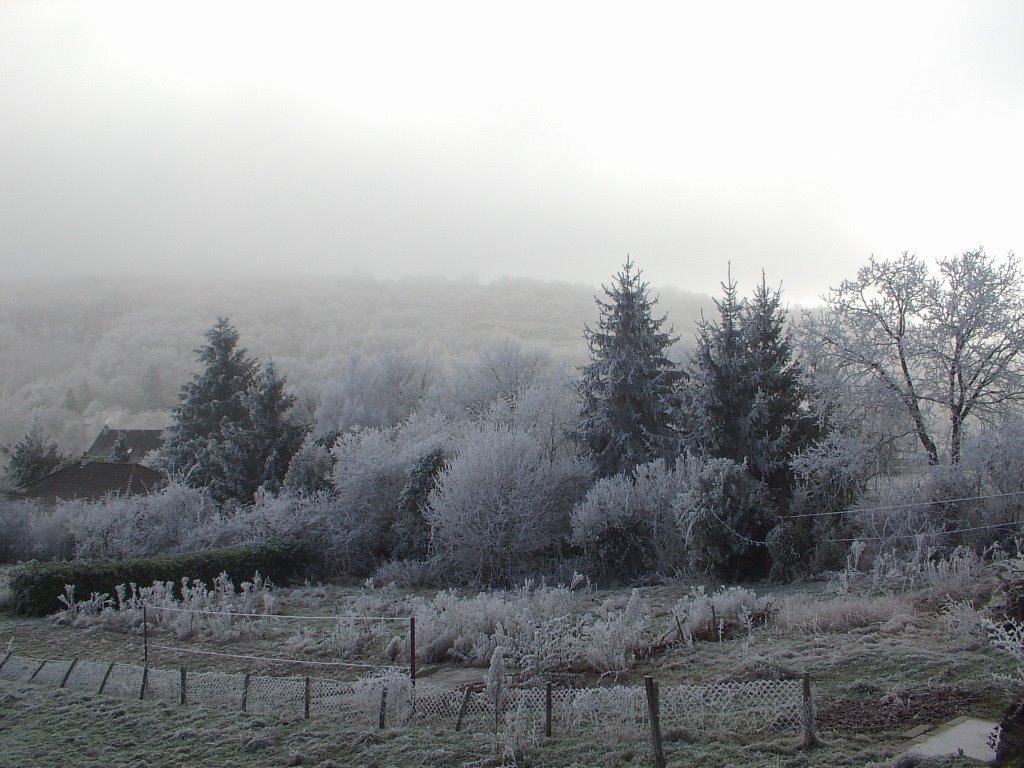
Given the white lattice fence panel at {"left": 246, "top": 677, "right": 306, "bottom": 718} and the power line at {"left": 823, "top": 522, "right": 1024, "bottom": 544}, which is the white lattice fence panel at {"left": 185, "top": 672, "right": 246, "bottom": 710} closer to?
the white lattice fence panel at {"left": 246, "top": 677, "right": 306, "bottom": 718}

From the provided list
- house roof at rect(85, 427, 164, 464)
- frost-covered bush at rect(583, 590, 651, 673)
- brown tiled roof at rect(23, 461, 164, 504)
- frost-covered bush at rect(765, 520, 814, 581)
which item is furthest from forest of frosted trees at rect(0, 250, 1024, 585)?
house roof at rect(85, 427, 164, 464)

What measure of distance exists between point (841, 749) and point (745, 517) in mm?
14151

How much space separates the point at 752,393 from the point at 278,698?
17.0 meters

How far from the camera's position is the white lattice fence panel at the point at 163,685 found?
1146cm

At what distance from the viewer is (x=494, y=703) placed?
350 inches

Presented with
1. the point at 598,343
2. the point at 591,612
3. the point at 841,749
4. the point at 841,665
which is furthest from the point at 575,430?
the point at 841,749

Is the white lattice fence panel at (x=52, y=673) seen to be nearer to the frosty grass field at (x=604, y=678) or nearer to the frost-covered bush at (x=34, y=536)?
the frosty grass field at (x=604, y=678)

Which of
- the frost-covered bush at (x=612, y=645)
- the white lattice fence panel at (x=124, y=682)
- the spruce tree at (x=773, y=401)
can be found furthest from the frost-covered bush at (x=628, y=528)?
the white lattice fence panel at (x=124, y=682)

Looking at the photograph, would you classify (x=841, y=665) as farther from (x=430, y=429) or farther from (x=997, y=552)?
(x=430, y=429)

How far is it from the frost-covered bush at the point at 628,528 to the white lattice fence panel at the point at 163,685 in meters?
13.2

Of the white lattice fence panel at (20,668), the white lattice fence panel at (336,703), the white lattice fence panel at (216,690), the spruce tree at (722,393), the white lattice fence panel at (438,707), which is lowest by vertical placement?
the white lattice fence panel at (20,668)

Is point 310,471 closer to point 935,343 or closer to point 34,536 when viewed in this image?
point 34,536

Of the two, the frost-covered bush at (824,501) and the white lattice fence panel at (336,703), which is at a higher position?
the frost-covered bush at (824,501)

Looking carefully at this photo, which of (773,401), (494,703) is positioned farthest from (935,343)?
(494,703)
